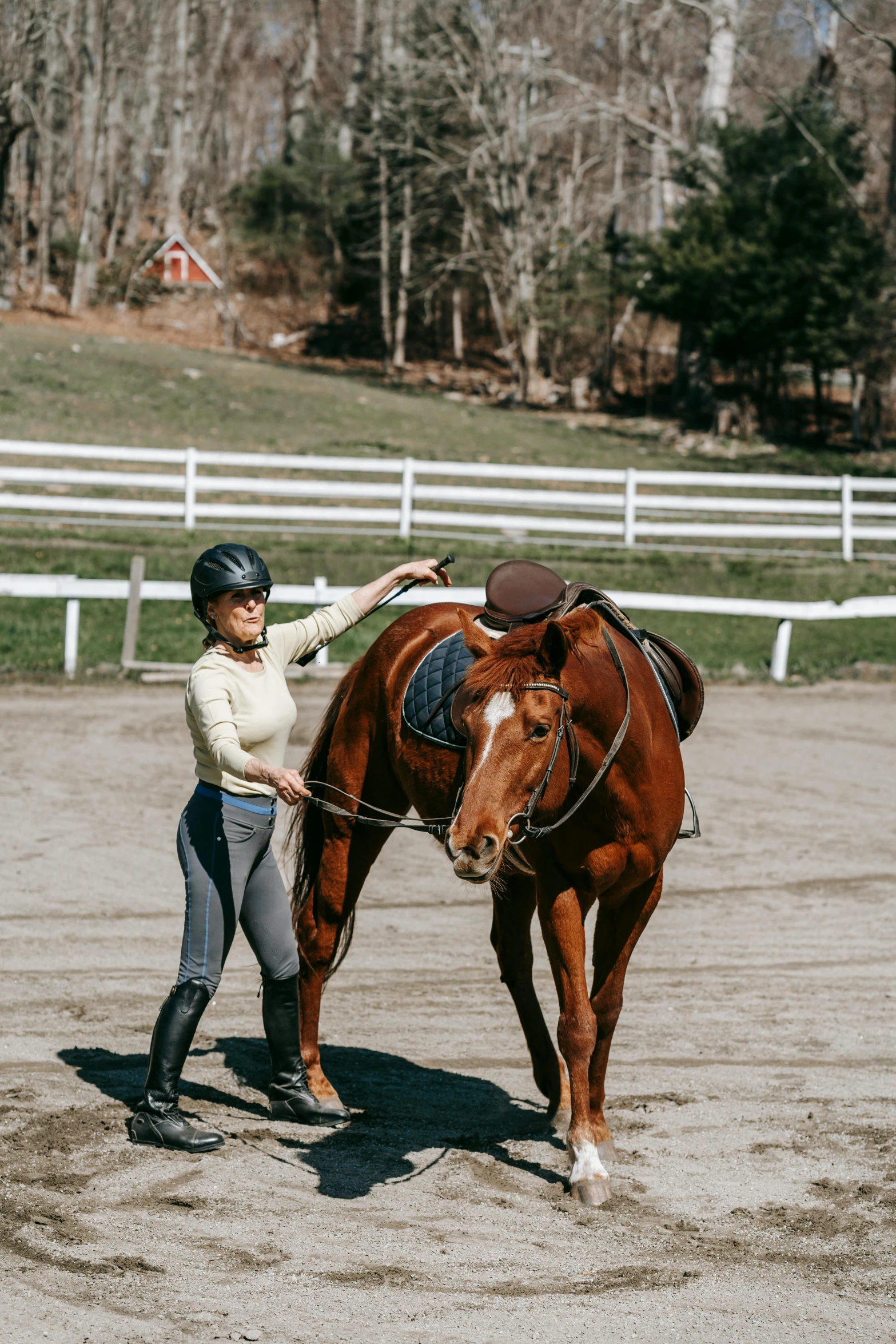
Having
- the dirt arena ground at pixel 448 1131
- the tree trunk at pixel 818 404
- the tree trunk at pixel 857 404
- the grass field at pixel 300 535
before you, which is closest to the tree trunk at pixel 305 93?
the grass field at pixel 300 535

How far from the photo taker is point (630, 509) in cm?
2197

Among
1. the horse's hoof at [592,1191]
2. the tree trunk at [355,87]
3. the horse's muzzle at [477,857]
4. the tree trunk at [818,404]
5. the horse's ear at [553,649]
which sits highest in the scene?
the tree trunk at [355,87]

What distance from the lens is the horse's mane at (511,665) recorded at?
13.6 ft

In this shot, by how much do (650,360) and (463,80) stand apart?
13.9 m

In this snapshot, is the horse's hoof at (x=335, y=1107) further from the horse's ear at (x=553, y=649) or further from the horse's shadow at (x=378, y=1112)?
the horse's ear at (x=553, y=649)

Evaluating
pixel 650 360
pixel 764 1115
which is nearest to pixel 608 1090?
pixel 764 1115

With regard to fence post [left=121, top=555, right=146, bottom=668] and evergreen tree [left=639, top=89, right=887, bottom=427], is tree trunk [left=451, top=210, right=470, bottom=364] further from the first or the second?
fence post [left=121, top=555, right=146, bottom=668]

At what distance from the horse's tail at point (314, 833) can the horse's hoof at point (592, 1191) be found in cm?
144

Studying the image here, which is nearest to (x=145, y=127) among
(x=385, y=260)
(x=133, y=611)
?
(x=385, y=260)

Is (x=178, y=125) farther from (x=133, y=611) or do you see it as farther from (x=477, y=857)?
(x=477, y=857)

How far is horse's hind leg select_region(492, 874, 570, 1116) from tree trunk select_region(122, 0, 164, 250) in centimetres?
5109

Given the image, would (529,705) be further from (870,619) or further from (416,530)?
(416,530)

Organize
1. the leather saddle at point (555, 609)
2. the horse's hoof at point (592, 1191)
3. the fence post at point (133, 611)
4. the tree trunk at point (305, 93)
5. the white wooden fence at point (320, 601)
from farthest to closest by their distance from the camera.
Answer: the tree trunk at point (305, 93)
the fence post at point (133, 611)
the white wooden fence at point (320, 601)
the leather saddle at point (555, 609)
the horse's hoof at point (592, 1191)

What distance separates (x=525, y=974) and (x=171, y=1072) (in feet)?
4.80
